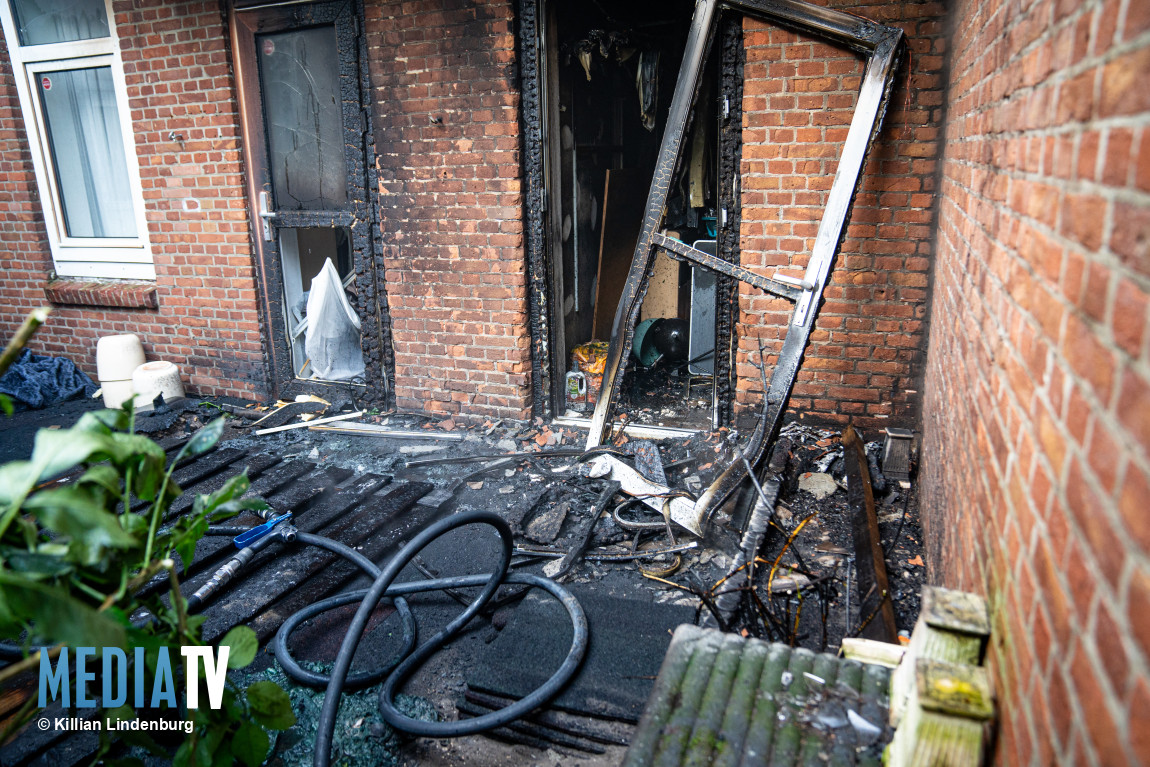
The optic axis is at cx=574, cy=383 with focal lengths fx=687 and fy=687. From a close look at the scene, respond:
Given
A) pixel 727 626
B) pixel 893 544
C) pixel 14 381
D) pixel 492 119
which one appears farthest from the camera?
pixel 14 381

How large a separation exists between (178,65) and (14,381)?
311cm

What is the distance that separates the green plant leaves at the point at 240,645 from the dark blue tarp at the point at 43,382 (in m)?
5.59

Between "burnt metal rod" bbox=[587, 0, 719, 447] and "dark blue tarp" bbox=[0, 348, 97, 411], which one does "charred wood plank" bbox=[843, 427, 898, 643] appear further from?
"dark blue tarp" bbox=[0, 348, 97, 411]

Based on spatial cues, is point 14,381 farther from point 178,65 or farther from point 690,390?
point 690,390

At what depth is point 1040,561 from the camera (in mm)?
1021

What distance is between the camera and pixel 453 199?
449 cm

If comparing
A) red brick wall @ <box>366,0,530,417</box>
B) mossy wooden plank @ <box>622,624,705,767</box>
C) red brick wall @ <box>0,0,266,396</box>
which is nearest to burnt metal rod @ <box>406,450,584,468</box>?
red brick wall @ <box>366,0,530,417</box>

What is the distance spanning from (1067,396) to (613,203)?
5.16 meters

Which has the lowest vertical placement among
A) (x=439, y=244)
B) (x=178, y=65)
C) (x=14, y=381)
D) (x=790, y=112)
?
(x=14, y=381)

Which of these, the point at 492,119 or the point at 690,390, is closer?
the point at 492,119

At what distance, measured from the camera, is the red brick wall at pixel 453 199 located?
4234 millimetres

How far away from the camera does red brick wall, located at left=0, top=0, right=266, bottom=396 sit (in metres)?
4.95

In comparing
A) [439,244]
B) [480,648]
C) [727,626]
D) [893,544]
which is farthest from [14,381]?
[893,544]

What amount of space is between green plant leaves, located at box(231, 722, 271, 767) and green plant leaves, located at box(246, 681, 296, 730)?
31 mm
